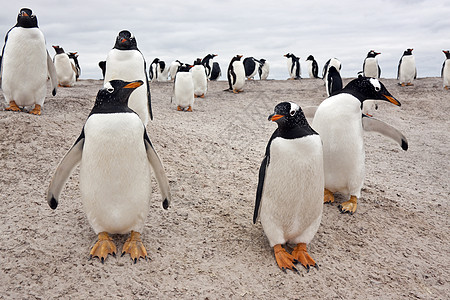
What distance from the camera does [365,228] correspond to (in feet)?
13.1

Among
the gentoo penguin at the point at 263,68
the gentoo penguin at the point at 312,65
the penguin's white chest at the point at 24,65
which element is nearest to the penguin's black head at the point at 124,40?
the penguin's white chest at the point at 24,65

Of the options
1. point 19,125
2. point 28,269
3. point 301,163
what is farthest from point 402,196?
point 19,125

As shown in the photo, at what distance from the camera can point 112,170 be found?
2.83 m

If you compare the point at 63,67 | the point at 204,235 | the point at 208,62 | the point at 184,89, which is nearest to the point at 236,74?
the point at 184,89

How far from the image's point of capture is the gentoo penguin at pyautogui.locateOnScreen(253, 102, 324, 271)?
9.82ft

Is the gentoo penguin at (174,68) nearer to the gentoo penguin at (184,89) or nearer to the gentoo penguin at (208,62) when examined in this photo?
the gentoo penguin at (208,62)

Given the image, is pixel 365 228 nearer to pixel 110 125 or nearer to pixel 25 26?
pixel 110 125

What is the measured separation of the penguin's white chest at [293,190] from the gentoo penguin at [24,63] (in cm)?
430

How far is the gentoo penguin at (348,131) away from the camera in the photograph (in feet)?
13.1

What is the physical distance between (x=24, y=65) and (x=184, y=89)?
4.32 m

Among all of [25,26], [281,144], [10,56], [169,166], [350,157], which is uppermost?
[25,26]

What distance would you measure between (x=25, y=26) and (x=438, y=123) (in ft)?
32.8

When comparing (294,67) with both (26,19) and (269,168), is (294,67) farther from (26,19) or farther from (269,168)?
(269,168)

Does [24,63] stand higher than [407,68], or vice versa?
[407,68]
